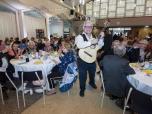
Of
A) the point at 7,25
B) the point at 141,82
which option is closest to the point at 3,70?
the point at 141,82

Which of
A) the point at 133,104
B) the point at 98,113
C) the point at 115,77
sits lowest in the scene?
the point at 98,113

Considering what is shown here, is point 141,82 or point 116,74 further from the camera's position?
point 116,74

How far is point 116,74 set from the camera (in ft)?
8.69

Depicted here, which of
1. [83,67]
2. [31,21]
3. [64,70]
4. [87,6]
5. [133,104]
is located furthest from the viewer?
[87,6]

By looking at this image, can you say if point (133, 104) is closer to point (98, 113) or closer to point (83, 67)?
point (98, 113)

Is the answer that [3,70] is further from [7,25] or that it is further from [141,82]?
[7,25]

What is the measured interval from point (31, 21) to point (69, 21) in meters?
4.81

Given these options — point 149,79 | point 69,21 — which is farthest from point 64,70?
point 69,21

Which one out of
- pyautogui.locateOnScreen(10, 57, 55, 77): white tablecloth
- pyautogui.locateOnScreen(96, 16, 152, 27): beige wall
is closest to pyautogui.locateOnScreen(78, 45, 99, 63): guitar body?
pyautogui.locateOnScreen(10, 57, 55, 77): white tablecloth

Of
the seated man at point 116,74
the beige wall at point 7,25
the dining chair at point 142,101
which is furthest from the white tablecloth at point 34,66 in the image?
the beige wall at point 7,25

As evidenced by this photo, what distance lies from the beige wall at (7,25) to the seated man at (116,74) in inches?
248

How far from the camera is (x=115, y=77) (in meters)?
2.68

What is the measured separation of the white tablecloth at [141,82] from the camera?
7.30ft

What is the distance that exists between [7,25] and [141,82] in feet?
24.2
